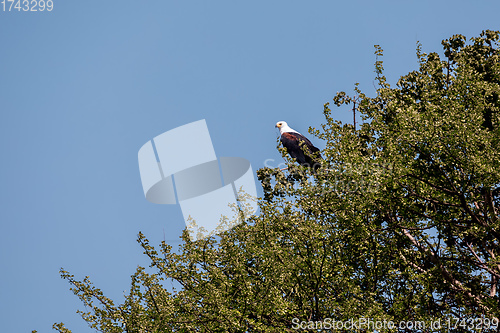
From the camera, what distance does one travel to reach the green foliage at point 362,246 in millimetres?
9961

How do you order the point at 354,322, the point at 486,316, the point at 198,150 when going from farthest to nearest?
1. the point at 198,150
2. the point at 486,316
3. the point at 354,322

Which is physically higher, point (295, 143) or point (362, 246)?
point (295, 143)

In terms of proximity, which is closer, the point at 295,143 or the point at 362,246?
the point at 362,246

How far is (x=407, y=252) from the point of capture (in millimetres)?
11281

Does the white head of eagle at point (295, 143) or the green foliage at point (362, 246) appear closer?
the green foliage at point (362, 246)

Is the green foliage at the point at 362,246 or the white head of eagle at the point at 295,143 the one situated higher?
the white head of eagle at the point at 295,143

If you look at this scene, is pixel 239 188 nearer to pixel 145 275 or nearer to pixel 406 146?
pixel 145 275

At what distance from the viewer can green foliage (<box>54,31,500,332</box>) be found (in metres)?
9.96

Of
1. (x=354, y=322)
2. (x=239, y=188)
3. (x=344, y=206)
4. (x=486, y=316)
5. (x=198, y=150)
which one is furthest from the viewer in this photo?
(x=198, y=150)

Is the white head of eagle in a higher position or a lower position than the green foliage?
higher

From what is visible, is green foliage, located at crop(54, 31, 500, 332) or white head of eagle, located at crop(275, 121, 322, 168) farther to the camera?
white head of eagle, located at crop(275, 121, 322, 168)

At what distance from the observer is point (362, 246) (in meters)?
10.9

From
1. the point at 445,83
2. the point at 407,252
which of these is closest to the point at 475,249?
the point at 407,252

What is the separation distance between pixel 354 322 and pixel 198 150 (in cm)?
634
